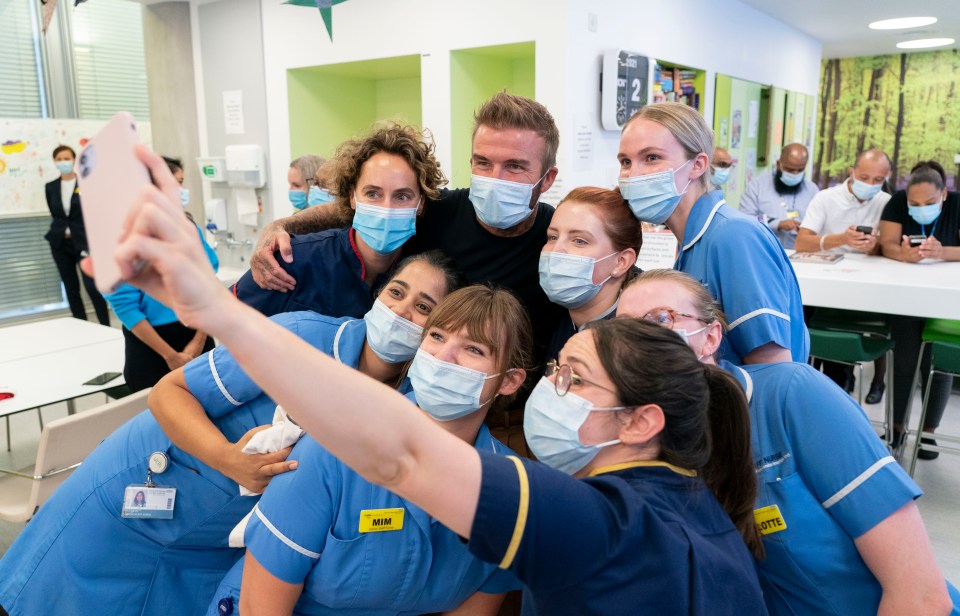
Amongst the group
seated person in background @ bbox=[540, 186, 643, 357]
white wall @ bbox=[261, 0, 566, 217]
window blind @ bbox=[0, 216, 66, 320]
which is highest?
white wall @ bbox=[261, 0, 566, 217]

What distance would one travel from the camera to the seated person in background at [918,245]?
4.09 meters

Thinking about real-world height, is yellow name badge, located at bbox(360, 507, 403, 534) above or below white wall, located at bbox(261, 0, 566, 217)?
below

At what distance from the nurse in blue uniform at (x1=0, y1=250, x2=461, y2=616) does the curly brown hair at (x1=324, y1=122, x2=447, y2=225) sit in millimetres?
431

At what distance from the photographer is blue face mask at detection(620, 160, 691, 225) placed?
192 cm

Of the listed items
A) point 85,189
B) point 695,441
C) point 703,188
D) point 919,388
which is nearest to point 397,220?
point 703,188

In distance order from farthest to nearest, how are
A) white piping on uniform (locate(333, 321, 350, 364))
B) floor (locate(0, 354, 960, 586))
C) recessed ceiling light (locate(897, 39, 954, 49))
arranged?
recessed ceiling light (locate(897, 39, 954, 49))
floor (locate(0, 354, 960, 586))
white piping on uniform (locate(333, 321, 350, 364))

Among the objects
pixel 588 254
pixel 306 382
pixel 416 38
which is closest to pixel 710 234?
pixel 588 254

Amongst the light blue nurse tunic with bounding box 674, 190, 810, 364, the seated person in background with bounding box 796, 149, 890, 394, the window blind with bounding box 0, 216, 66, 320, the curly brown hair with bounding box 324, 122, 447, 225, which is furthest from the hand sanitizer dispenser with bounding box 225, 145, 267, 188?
the light blue nurse tunic with bounding box 674, 190, 810, 364

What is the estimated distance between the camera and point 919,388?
5.02 m

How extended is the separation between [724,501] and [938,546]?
2.71 metres

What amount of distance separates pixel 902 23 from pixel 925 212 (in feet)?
14.7

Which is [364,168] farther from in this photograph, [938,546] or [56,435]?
[938,546]

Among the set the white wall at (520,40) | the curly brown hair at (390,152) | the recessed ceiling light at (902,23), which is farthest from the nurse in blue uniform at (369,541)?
the recessed ceiling light at (902,23)

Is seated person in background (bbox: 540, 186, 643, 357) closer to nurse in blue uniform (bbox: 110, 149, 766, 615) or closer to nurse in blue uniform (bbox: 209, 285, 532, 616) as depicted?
nurse in blue uniform (bbox: 209, 285, 532, 616)
